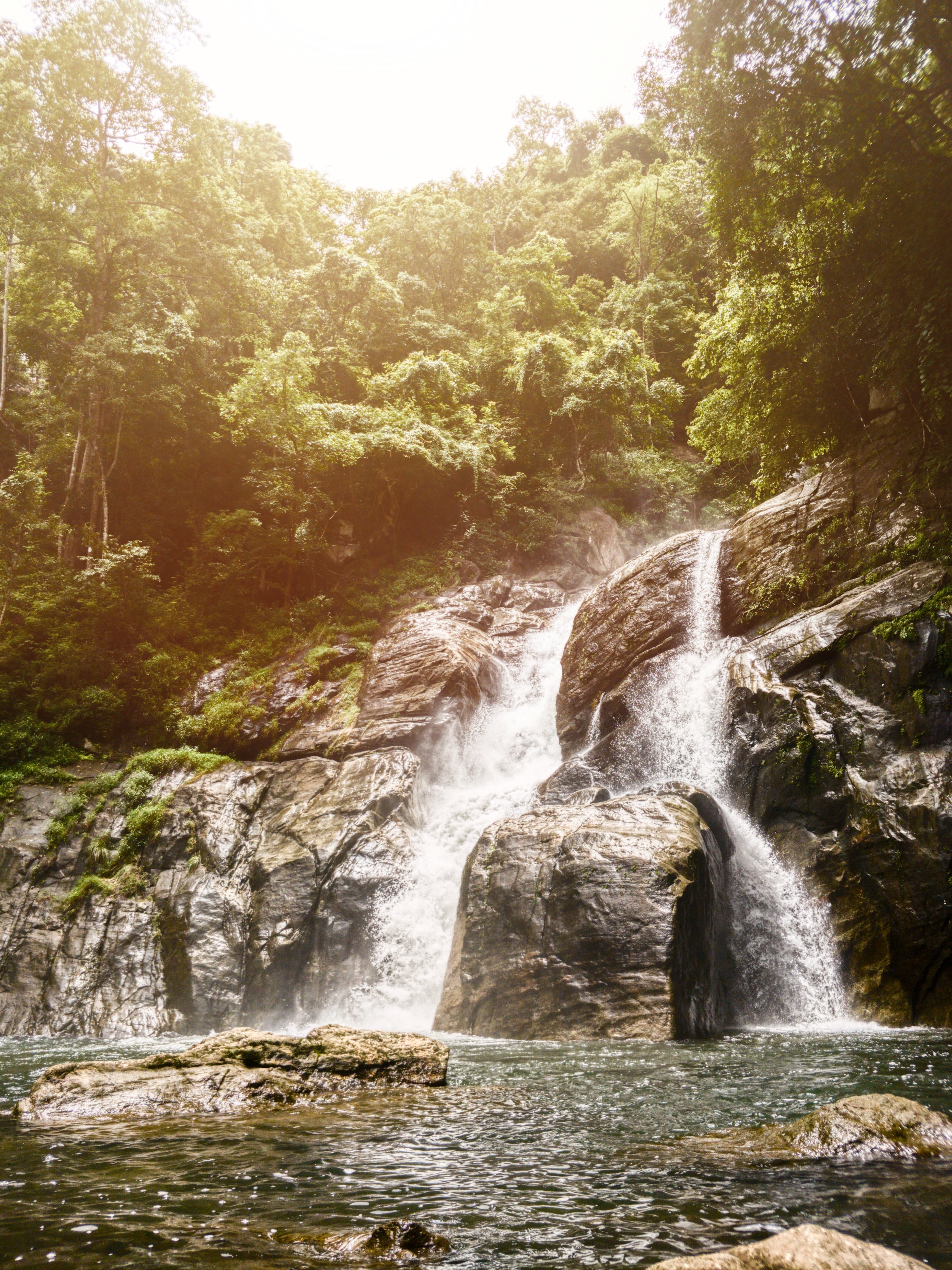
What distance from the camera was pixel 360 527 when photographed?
24234 millimetres

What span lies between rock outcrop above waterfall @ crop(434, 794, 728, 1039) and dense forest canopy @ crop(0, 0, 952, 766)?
817 cm

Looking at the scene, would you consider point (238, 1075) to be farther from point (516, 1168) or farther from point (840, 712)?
point (840, 712)

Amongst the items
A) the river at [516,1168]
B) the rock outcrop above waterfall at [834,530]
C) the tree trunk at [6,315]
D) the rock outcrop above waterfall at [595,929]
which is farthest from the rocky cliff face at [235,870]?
the tree trunk at [6,315]

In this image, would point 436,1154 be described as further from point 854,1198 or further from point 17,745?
point 17,745

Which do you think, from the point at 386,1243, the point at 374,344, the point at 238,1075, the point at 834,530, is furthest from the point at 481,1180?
the point at 374,344

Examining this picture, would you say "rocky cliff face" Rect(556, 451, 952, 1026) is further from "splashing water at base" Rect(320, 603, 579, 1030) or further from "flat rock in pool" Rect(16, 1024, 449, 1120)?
"flat rock in pool" Rect(16, 1024, 449, 1120)

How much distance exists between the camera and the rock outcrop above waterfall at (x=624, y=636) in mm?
14734

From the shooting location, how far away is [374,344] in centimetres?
2702

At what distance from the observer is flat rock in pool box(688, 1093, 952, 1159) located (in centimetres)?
383

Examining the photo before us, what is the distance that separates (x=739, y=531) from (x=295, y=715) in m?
10.6

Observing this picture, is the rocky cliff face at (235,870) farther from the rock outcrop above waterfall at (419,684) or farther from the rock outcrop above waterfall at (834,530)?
the rock outcrop above waterfall at (834,530)

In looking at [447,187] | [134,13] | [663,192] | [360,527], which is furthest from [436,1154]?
[663,192]

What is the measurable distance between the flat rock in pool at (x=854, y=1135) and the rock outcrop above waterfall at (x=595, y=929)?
390 cm

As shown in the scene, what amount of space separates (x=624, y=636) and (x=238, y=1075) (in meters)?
11.5
